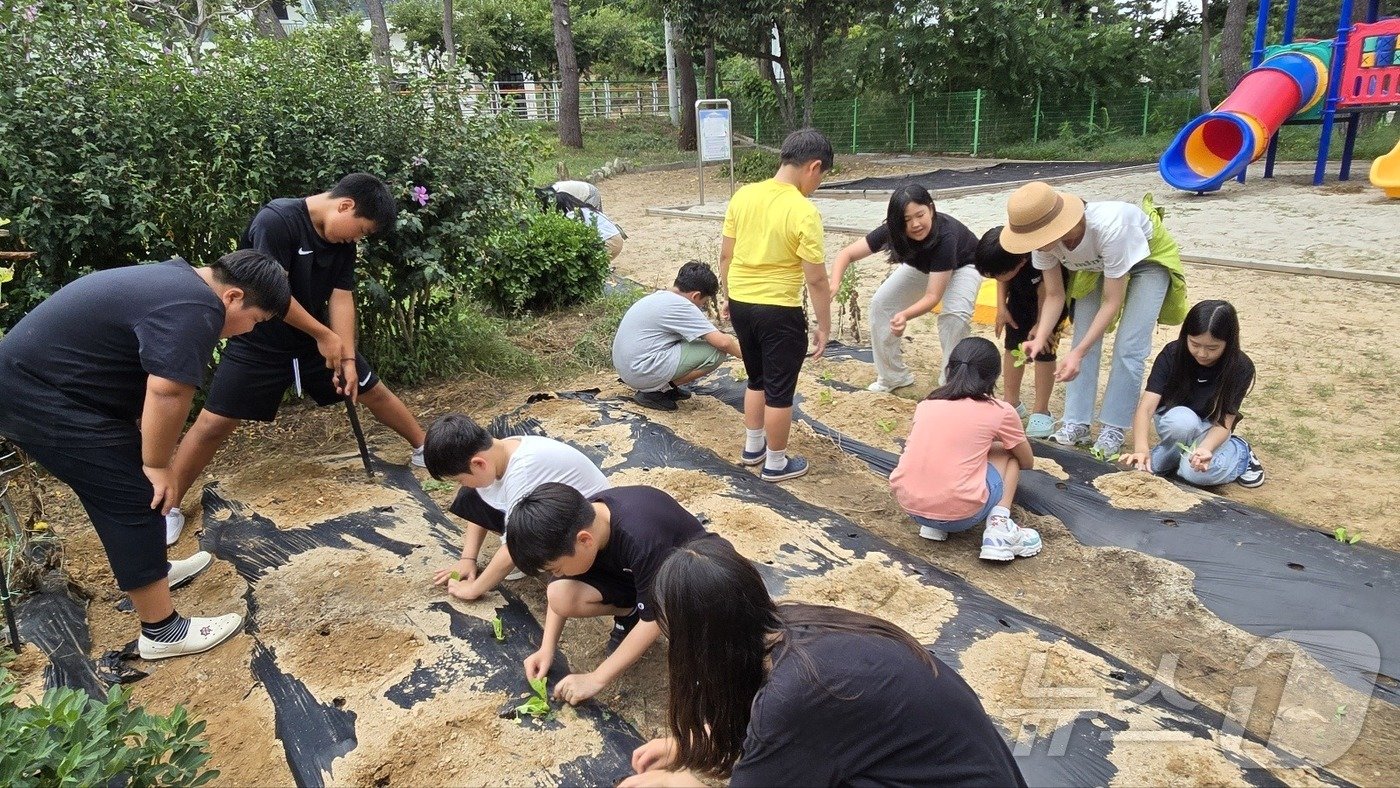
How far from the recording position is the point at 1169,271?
3971 millimetres

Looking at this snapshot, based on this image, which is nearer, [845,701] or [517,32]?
[845,701]

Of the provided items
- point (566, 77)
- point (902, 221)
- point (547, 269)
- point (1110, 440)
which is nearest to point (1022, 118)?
point (566, 77)

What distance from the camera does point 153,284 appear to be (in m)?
2.49

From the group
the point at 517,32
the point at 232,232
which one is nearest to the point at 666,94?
the point at 517,32

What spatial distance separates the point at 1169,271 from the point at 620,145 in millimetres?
21653

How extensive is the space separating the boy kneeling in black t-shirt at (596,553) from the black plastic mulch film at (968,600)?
0.12 metres

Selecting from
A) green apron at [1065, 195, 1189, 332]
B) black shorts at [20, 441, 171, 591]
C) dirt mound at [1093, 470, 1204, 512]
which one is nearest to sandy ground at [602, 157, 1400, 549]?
dirt mound at [1093, 470, 1204, 512]

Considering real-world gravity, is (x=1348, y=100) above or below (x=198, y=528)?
above

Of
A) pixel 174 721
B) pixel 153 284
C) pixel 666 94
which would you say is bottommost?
pixel 174 721

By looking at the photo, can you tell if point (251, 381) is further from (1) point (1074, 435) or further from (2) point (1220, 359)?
(2) point (1220, 359)

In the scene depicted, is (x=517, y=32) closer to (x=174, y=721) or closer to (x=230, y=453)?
(x=230, y=453)

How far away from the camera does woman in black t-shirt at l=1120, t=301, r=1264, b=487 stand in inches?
141

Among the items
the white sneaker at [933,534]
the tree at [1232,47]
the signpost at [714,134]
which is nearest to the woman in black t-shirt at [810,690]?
the white sneaker at [933,534]

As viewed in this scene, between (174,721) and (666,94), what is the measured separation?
32.5 metres
